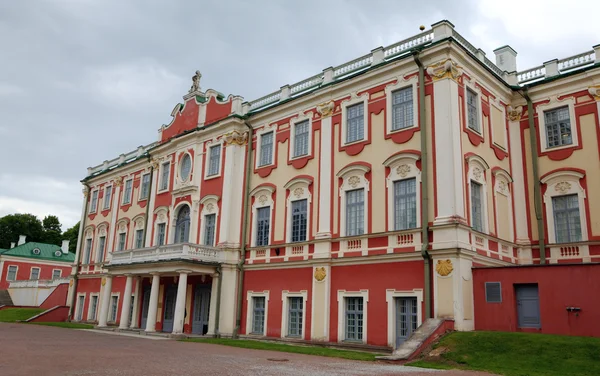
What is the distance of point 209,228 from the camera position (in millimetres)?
27312

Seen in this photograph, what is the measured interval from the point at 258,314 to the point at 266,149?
26.4ft

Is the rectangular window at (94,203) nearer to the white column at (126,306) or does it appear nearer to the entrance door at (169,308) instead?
the white column at (126,306)

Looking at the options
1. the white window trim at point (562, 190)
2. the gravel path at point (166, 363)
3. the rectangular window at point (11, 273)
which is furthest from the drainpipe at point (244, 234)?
the rectangular window at point (11, 273)

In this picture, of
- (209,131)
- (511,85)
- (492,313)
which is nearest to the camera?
(492,313)

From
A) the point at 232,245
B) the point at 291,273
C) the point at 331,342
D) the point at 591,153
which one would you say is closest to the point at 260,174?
the point at 232,245

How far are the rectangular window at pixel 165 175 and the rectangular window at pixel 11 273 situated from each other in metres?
36.9

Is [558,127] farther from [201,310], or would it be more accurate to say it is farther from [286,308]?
[201,310]

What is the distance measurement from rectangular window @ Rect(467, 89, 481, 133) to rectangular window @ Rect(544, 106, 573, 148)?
132 inches

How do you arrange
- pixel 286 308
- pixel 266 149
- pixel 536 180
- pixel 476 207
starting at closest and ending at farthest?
pixel 476 207 < pixel 536 180 < pixel 286 308 < pixel 266 149

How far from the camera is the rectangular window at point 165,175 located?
3139cm

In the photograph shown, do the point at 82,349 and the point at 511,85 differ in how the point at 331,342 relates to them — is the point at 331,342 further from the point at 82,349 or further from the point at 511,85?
the point at 511,85

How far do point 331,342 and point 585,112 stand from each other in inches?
527

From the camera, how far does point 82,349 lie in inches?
642

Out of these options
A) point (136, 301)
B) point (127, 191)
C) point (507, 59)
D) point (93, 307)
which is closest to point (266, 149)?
point (136, 301)
